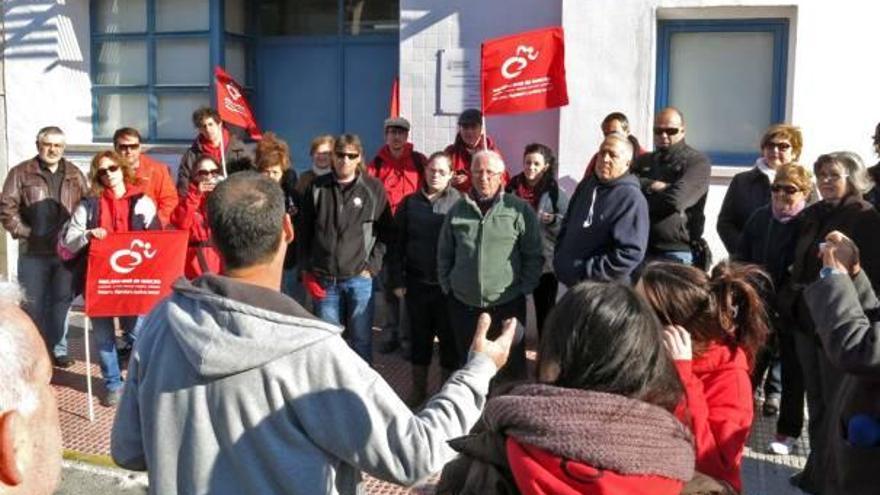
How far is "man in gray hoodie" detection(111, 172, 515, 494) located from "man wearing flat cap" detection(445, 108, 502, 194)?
488 cm

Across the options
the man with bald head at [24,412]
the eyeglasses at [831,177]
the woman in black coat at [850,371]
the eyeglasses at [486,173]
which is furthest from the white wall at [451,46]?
the man with bald head at [24,412]

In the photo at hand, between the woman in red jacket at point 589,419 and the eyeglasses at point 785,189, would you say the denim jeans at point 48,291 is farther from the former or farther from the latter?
the woman in red jacket at point 589,419

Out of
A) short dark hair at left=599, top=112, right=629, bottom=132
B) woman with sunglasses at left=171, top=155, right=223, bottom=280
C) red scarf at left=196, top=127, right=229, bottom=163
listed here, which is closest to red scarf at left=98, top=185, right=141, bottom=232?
woman with sunglasses at left=171, top=155, right=223, bottom=280

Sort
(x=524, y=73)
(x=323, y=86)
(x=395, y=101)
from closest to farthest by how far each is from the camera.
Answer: (x=524, y=73) < (x=395, y=101) < (x=323, y=86)

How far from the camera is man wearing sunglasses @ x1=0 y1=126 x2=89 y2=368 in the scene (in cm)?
710

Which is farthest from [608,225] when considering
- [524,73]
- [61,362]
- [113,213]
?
[61,362]

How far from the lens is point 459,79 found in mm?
8234

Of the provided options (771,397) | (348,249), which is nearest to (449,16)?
(348,249)

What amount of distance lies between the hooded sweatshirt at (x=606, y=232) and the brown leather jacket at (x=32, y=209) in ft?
13.0

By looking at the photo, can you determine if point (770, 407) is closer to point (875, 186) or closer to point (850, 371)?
point (875, 186)

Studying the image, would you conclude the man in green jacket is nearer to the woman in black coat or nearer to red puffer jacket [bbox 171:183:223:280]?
→ red puffer jacket [bbox 171:183:223:280]

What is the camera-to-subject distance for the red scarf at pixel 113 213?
650 centimetres

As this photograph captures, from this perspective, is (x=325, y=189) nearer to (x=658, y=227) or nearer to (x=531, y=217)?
(x=531, y=217)

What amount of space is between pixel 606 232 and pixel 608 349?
3.35 m
